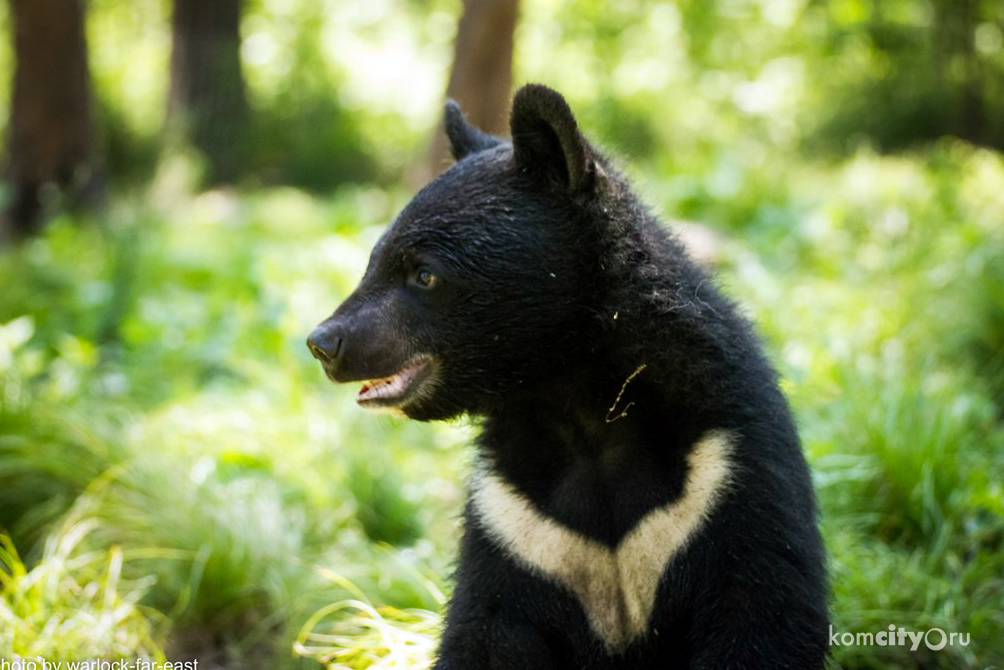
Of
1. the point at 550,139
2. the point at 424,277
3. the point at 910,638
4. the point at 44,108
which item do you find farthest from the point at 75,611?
the point at 44,108

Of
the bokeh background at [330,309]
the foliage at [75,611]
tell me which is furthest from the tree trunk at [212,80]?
the foliage at [75,611]

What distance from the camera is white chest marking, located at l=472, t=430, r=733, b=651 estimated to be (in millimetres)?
2680

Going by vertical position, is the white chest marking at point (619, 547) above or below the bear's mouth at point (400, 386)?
below

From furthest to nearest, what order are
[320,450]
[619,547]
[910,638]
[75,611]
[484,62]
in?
[484,62] → [320,450] → [75,611] → [910,638] → [619,547]

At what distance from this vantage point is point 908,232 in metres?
8.09

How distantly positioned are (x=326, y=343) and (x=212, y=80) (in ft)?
43.3

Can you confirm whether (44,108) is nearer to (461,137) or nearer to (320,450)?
(320,450)

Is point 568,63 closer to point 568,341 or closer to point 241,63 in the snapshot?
point 241,63

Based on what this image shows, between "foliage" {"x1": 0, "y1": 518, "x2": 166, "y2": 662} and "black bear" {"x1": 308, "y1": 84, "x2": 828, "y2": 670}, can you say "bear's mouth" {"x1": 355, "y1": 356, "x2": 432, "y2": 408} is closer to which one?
"black bear" {"x1": 308, "y1": 84, "x2": 828, "y2": 670}

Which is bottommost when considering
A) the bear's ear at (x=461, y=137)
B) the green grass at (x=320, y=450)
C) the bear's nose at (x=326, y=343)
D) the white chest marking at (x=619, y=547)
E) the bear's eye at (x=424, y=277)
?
the green grass at (x=320, y=450)

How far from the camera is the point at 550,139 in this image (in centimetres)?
280

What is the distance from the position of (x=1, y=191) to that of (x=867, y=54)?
10684 mm

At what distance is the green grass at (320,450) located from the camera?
3.89 meters

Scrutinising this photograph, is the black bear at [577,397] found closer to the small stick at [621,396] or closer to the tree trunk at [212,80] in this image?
the small stick at [621,396]
